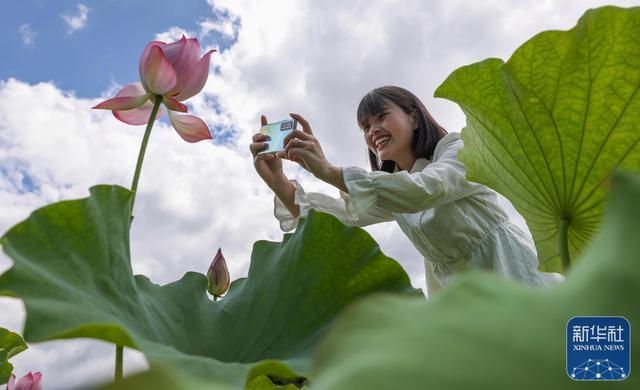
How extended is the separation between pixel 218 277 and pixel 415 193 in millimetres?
547

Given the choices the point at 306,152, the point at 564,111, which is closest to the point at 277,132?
the point at 306,152

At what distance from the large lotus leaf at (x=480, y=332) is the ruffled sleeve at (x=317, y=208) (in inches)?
52.6

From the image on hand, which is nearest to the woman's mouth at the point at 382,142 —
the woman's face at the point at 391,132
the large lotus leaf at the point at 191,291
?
the woman's face at the point at 391,132

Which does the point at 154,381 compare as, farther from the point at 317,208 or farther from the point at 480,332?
the point at 317,208

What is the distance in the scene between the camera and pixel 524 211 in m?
0.72

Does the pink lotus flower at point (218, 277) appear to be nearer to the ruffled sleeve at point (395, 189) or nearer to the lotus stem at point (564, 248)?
the ruffled sleeve at point (395, 189)

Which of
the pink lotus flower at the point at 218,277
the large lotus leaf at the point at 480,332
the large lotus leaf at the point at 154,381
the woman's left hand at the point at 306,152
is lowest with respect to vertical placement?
the large lotus leaf at the point at 154,381

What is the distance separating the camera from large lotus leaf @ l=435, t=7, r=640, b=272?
0.55 metres

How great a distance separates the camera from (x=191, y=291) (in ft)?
2.01

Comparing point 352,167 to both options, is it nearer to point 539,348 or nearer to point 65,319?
point 65,319

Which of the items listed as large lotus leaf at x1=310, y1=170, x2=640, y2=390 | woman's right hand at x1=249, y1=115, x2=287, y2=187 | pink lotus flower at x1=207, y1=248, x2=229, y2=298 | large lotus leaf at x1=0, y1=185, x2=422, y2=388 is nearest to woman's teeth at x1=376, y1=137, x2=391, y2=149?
woman's right hand at x1=249, y1=115, x2=287, y2=187

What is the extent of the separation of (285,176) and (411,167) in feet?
1.61

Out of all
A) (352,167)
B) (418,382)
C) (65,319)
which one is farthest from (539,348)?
(352,167)

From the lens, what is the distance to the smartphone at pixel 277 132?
1377 millimetres
